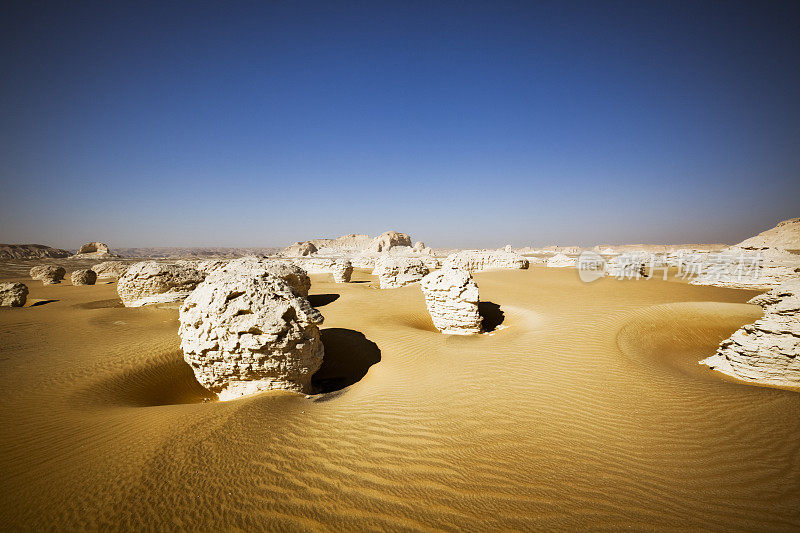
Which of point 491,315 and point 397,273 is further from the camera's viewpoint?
point 397,273

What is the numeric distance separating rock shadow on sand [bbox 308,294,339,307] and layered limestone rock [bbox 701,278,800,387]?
1269 centimetres

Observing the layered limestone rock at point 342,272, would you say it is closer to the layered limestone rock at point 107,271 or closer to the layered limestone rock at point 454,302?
the layered limestone rock at point 454,302

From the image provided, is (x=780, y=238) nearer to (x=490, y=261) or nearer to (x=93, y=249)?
(x=490, y=261)

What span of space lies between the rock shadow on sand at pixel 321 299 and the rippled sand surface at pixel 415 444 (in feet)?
20.2

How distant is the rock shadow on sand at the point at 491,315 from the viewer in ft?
32.3

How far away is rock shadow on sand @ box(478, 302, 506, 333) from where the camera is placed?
32.3ft

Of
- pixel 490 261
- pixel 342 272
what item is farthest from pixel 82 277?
pixel 490 261

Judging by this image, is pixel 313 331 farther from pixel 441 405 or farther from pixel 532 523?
pixel 532 523

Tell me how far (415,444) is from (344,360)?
15.2 feet

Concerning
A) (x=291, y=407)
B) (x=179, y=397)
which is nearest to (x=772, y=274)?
(x=291, y=407)

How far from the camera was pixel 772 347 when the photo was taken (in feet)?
18.3

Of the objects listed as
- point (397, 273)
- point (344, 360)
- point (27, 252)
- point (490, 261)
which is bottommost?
point (344, 360)

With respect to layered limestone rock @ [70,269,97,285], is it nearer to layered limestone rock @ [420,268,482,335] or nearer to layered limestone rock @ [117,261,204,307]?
layered limestone rock @ [117,261,204,307]

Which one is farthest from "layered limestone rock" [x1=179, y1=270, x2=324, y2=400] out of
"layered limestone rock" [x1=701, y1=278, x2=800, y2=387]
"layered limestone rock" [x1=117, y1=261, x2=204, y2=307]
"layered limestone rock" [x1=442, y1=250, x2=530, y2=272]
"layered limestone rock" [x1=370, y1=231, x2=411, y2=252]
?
"layered limestone rock" [x1=370, y1=231, x2=411, y2=252]
